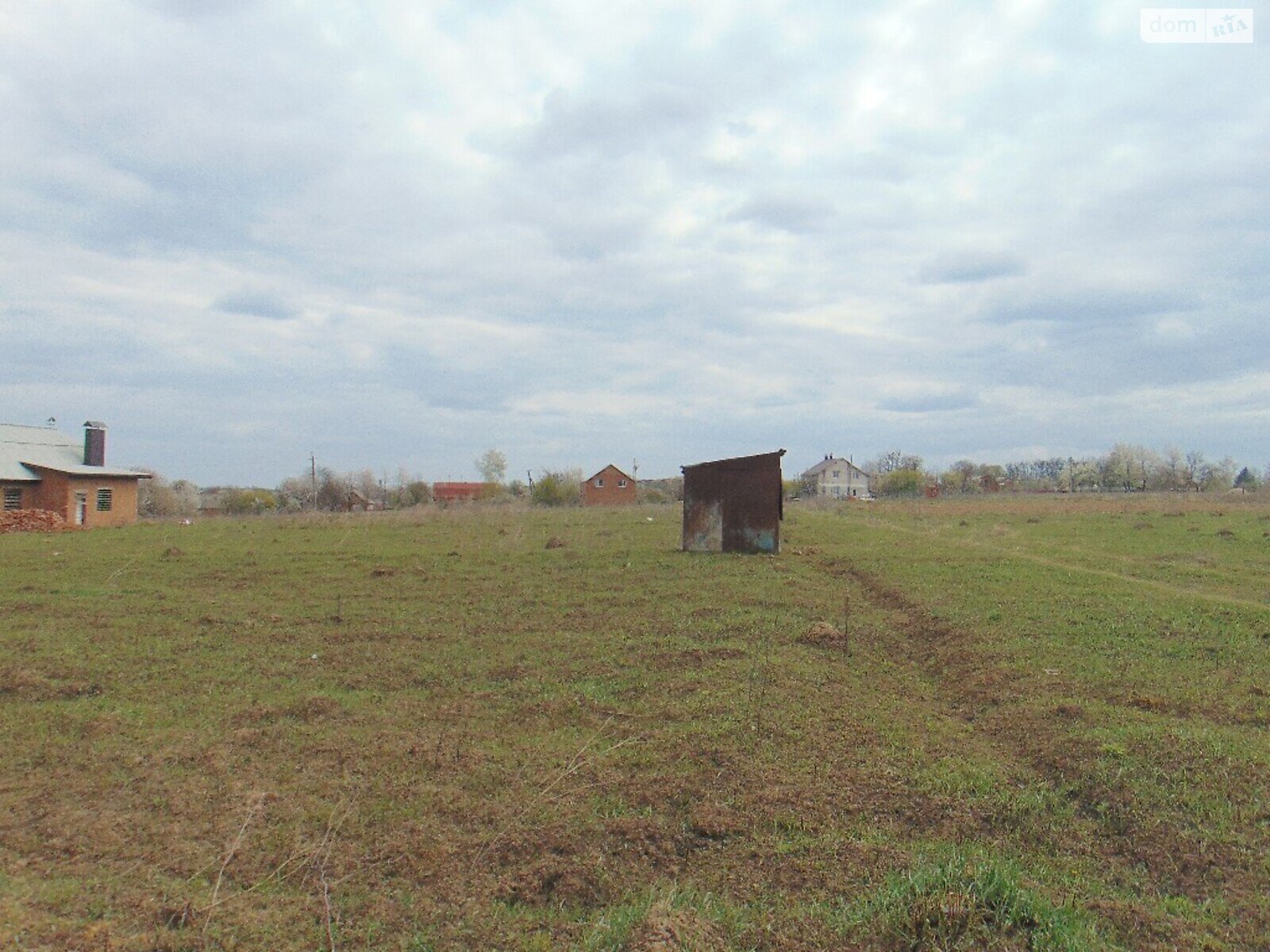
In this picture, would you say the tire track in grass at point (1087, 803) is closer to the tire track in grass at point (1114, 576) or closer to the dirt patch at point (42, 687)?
the tire track in grass at point (1114, 576)

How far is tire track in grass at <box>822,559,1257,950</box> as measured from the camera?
4367 mm

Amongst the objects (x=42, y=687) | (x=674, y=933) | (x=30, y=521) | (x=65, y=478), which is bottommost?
(x=674, y=933)

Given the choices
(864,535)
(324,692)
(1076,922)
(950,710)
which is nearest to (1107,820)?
(1076,922)

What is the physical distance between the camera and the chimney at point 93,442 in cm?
4003

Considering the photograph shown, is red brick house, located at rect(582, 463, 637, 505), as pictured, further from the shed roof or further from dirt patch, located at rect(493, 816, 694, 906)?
dirt patch, located at rect(493, 816, 694, 906)

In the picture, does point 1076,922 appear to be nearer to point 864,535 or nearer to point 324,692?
point 324,692

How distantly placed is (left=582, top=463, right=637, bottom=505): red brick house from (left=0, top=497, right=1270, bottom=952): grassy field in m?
55.2

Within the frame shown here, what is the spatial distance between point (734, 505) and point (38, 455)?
34.3 metres

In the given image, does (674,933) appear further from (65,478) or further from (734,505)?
(65,478)

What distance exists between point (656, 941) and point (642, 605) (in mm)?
9555

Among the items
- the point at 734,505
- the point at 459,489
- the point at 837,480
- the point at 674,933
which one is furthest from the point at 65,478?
the point at 837,480

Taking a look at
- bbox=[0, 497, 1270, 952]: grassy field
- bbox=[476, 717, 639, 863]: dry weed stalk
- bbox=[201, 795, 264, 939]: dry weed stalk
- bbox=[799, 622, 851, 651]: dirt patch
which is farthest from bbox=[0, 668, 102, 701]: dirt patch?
bbox=[799, 622, 851, 651]: dirt patch

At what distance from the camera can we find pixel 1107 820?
5.20 metres

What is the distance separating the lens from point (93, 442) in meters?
40.1
